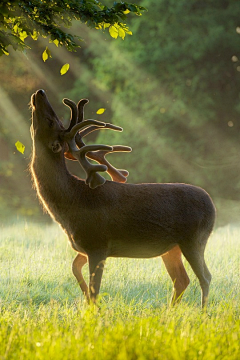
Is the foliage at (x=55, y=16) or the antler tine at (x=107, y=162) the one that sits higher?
the foliage at (x=55, y=16)

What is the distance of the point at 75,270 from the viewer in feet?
18.1

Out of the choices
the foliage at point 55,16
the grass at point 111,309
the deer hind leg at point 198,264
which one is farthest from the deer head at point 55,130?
the grass at point 111,309

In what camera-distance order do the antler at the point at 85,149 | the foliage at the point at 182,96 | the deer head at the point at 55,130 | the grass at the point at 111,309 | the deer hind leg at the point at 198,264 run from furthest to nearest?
the foliage at the point at 182,96
the deer hind leg at the point at 198,264
the deer head at the point at 55,130
the antler at the point at 85,149
the grass at the point at 111,309

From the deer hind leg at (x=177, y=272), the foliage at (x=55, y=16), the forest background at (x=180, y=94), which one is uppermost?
the foliage at (x=55, y=16)

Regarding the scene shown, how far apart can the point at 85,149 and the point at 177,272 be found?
165cm

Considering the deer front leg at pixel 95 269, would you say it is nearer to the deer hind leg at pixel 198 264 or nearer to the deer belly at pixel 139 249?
the deer belly at pixel 139 249

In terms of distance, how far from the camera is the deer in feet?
16.8

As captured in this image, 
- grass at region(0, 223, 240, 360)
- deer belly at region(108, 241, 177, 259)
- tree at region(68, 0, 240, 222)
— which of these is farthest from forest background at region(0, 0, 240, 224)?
deer belly at region(108, 241, 177, 259)

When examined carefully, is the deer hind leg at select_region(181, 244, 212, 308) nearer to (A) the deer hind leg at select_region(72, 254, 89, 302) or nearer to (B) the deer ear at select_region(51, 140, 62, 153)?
(A) the deer hind leg at select_region(72, 254, 89, 302)

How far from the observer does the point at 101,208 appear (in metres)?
5.20

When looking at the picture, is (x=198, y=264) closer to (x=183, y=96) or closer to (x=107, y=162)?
(x=107, y=162)

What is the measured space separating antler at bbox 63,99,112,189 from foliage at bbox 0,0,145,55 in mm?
756

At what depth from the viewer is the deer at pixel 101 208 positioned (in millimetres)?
5121

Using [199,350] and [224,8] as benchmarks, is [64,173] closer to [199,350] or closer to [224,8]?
[199,350]
